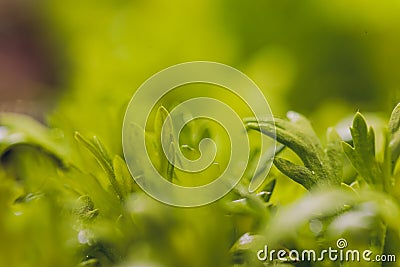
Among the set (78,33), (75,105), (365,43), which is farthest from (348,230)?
(78,33)

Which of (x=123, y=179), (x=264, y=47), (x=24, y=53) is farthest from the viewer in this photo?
(x=24, y=53)

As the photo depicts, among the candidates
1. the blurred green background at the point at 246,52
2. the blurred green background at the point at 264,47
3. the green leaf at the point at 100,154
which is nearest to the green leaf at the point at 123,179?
the green leaf at the point at 100,154

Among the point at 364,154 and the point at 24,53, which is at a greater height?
the point at 24,53

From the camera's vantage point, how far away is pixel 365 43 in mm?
880

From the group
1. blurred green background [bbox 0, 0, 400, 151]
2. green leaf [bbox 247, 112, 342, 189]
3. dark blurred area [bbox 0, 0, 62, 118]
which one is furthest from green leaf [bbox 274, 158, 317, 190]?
dark blurred area [bbox 0, 0, 62, 118]

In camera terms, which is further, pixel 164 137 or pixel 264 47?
pixel 264 47

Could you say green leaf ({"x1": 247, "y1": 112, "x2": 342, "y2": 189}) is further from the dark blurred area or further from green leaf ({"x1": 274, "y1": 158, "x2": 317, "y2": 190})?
the dark blurred area

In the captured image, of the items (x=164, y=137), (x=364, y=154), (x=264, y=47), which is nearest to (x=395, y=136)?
(x=364, y=154)

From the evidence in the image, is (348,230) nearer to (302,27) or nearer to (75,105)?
(75,105)

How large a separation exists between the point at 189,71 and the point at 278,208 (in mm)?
360

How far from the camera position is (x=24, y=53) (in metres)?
1.76

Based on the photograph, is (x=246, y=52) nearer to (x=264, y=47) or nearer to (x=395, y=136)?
(x=264, y=47)

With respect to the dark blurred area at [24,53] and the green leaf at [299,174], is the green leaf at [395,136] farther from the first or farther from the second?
the dark blurred area at [24,53]

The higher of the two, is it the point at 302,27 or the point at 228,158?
the point at 302,27
